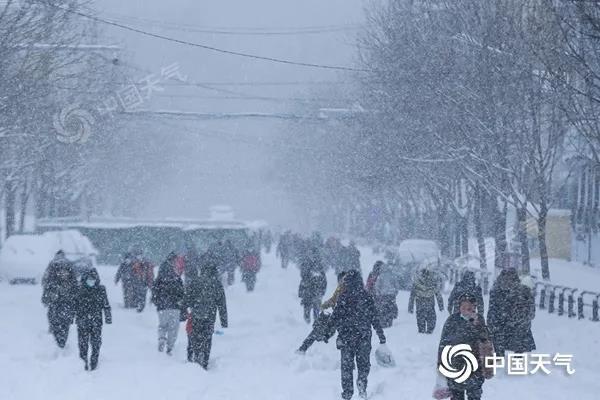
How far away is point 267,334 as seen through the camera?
1975 cm

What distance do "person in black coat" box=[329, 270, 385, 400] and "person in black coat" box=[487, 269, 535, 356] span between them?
326 centimetres

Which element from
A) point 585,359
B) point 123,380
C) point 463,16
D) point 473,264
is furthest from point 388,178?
point 123,380

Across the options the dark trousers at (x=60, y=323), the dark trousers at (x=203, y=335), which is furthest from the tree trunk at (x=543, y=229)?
the dark trousers at (x=60, y=323)

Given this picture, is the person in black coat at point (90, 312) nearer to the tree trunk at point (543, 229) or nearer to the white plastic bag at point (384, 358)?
the white plastic bag at point (384, 358)

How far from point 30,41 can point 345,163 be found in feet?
107

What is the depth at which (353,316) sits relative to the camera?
1166 cm

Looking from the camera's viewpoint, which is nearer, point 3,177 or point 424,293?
point 424,293

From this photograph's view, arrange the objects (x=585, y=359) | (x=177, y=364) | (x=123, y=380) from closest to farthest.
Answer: (x=123, y=380), (x=177, y=364), (x=585, y=359)

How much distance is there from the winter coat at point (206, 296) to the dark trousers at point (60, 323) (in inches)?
90.0

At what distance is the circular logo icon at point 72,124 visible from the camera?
112 feet

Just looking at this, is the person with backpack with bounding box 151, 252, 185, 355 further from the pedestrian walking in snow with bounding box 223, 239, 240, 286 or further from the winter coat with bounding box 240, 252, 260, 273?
the pedestrian walking in snow with bounding box 223, 239, 240, 286

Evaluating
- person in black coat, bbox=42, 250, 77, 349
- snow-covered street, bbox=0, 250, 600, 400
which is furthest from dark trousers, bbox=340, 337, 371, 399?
person in black coat, bbox=42, 250, 77, 349

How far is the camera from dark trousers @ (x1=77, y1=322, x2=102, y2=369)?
14148 millimetres

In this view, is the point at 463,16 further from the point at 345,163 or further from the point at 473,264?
the point at 345,163
